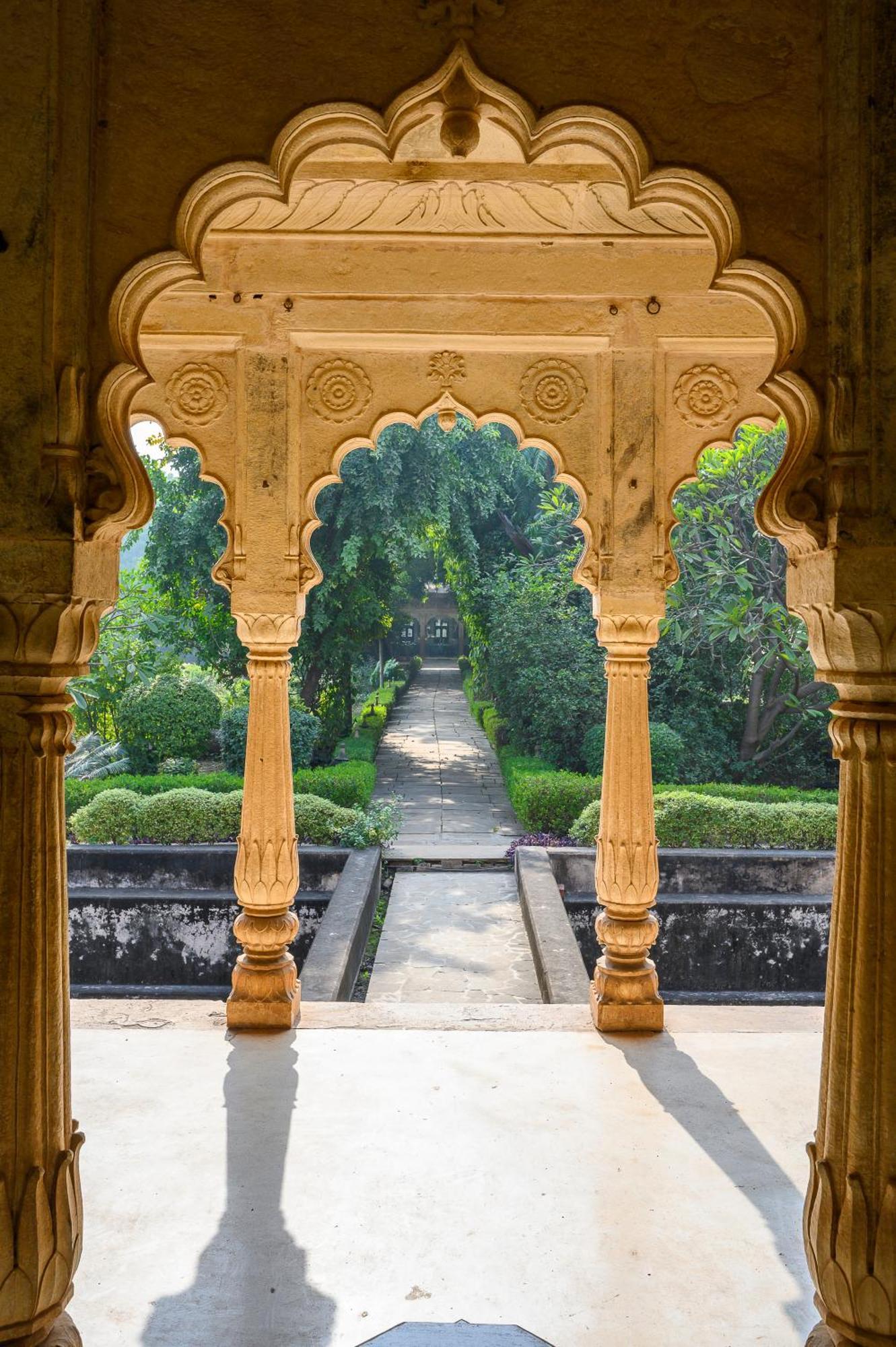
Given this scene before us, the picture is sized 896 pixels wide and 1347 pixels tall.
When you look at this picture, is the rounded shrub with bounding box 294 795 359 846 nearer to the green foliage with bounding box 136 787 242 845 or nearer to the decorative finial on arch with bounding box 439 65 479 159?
the green foliage with bounding box 136 787 242 845

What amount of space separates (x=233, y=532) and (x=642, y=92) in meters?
3.28

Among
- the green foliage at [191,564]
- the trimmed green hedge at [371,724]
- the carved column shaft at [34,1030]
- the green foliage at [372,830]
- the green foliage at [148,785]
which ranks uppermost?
the green foliage at [191,564]

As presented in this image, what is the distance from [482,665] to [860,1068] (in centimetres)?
1533

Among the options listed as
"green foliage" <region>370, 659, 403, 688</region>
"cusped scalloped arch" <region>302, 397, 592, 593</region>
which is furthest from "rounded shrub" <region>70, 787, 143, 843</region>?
"green foliage" <region>370, 659, 403, 688</region>

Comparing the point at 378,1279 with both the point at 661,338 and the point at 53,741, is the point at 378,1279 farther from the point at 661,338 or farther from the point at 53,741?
the point at 661,338

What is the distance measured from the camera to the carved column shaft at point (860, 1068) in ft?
6.93

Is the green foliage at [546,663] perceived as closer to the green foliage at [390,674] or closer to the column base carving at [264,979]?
the green foliage at [390,674]

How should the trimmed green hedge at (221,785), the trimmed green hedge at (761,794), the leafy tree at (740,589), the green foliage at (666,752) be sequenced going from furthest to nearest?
the green foliage at (666,752), the leafy tree at (740,589), the trimmed green hedge at (221,785), the trimmed green hedge at (761,794)

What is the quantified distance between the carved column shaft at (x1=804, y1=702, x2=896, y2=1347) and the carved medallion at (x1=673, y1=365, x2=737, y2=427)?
10.5ft

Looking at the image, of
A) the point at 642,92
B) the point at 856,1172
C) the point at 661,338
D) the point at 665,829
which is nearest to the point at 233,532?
the point at 661,338

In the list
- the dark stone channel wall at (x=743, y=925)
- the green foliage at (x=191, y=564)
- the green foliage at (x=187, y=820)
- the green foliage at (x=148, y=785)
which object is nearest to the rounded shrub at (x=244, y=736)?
the green foliage at (x=191, y=564)

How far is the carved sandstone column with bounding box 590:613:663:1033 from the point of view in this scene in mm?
5195

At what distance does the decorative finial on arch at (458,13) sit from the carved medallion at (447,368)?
282cm

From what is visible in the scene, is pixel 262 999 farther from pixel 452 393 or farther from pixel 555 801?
pixel 555 801
